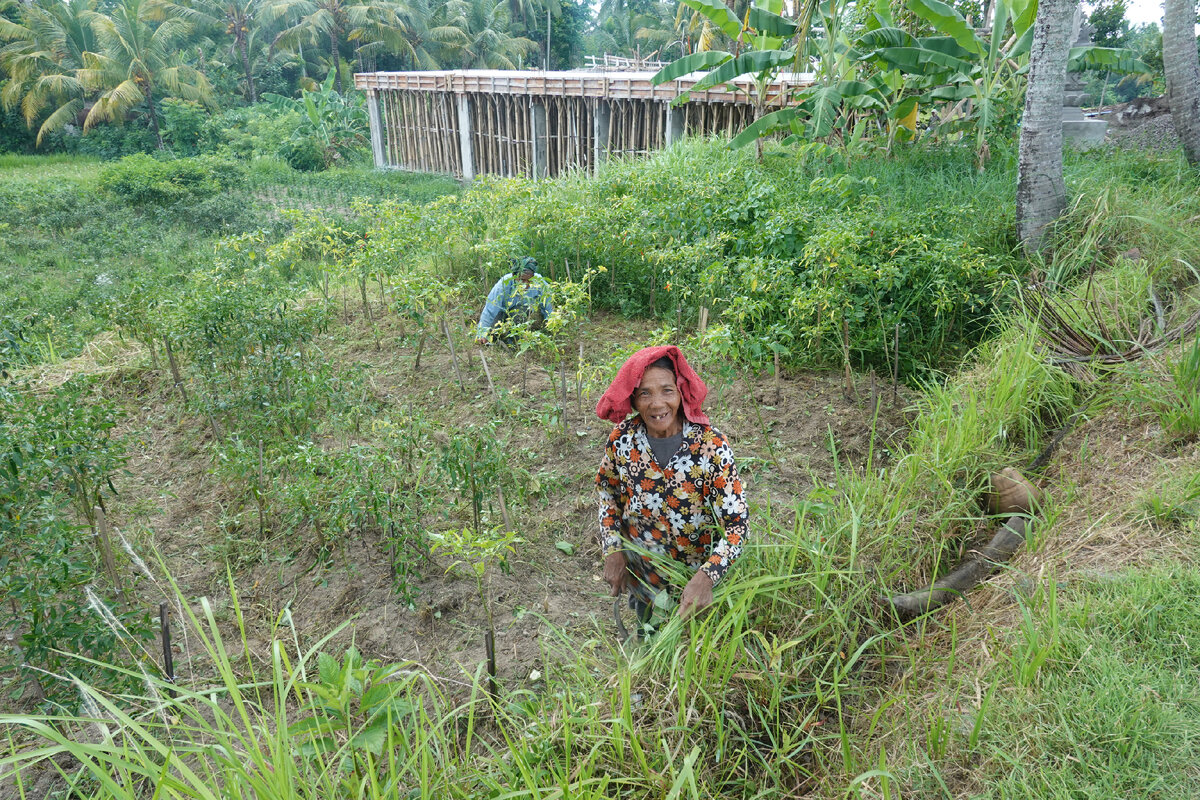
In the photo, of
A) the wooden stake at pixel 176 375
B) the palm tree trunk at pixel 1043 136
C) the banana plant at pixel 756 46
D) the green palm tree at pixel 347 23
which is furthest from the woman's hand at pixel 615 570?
the green palm tree at pixel 347 23

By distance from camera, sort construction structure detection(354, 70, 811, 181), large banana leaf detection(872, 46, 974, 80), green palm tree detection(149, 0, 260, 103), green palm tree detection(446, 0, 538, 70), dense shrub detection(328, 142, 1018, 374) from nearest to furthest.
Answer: dense shrub detection(328, 142, 1018, 374) → large banana leaf detection(872, 46, 974, 80) → construction structure detection(354, 70, 811, 181) → green palm tree detection(149, 0, 260, 103) → green palm tree detection(446, 0, 538, 70)

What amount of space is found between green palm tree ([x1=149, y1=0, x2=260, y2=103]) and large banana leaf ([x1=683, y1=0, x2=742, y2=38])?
26138 millimetres

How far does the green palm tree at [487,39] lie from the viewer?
32.3 m

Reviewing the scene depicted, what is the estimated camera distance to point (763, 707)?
8.04ft

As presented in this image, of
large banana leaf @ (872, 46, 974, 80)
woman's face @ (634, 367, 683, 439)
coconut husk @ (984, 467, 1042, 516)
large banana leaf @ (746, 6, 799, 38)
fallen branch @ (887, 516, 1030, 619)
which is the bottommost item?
fallen branch @ (887, 516, 1030, 619)

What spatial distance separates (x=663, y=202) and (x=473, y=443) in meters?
3.94

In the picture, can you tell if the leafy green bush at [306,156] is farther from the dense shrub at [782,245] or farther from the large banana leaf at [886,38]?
the large banana leaf at [886,38]

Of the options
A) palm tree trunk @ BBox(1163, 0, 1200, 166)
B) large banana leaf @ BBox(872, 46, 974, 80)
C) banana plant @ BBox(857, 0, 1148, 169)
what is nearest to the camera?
palm tree trunk @ BBox(1163, 0, 1200, 166)

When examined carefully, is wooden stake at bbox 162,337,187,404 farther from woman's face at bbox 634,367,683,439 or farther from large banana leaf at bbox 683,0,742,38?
large banana leaf at bbox 683,0,742,38

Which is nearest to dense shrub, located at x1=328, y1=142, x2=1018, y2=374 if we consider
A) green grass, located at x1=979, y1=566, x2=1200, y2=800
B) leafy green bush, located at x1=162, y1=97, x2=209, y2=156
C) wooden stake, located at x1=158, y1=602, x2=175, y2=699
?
green grass, located at x1=979, y1=566, x2=1200, y2=800

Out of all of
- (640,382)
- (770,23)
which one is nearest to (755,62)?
(770,23)

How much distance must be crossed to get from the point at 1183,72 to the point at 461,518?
21.8 feet

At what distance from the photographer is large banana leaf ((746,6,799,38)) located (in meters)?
7.49

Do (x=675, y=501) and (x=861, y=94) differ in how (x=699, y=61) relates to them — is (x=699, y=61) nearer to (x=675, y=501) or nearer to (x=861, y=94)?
(x=861, y=94)
